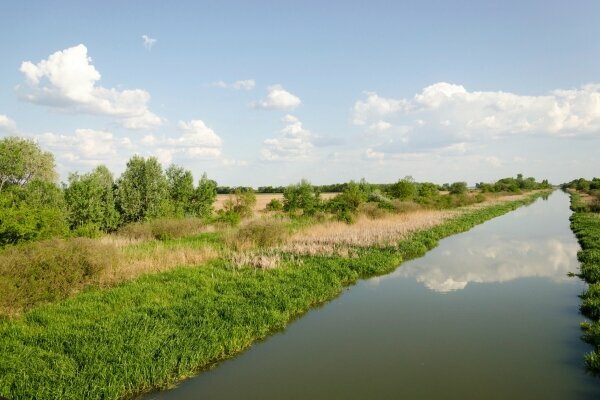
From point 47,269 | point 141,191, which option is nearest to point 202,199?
point 141,191

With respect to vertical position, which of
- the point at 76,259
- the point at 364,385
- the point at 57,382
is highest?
the point at 76,259

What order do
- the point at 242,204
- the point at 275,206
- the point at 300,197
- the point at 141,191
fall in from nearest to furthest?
the point at 141,191 < the point at 242,204 < the point at 300,197 < the point at 275,206

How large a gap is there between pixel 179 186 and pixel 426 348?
25655mm

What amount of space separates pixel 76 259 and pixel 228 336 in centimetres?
616

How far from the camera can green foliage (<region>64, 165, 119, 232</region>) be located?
2312 centimetres

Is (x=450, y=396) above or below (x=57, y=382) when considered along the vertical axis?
below

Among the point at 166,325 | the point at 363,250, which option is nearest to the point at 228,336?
the point at 166,325

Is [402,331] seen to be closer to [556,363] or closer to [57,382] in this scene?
[556,363]

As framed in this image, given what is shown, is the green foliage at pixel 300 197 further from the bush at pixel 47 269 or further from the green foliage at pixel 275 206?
the bush at pixel 47 269

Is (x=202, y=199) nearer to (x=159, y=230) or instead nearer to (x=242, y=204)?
(x=242, y=204)

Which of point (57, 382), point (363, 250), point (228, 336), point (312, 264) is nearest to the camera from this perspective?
point (57, 382)

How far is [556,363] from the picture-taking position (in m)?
8.13

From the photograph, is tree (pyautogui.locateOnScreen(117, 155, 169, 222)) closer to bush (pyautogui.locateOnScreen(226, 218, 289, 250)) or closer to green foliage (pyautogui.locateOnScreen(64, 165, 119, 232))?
green foliage (pyautogui.locateOnScreen(64, 165, 119, 232))

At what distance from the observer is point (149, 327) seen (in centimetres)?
934
